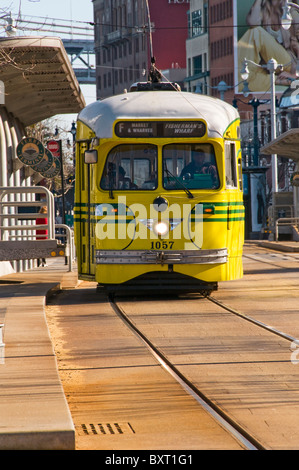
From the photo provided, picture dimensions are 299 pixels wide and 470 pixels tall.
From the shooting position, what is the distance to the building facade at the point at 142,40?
141 meters

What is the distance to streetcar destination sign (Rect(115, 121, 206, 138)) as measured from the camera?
18.8m

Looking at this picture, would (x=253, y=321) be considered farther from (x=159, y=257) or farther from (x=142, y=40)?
(x=142, y=40)

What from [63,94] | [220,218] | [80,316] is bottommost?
[80,316]

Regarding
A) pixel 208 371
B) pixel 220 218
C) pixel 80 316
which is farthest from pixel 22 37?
pixel 208 371

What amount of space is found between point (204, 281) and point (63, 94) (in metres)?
12.4

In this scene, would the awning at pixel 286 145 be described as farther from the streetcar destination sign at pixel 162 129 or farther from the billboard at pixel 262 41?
the billboard at pixel 262 41

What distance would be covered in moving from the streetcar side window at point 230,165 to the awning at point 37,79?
442 centimetres

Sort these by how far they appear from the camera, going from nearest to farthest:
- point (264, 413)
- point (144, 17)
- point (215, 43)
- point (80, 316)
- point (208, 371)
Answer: point (264, 413) < point (208, 371) < point (80, 316) < point (215, 43) < point (144, 17)

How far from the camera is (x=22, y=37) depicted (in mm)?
23453

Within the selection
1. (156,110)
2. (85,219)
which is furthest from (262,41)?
(156,110)

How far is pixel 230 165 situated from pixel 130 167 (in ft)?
5.64

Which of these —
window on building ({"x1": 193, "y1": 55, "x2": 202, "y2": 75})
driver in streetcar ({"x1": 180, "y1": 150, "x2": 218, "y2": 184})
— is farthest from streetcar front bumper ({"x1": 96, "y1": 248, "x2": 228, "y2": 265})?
window on building ({"x1": 193, "y1": 55, "x2": 202, "y2": 75})

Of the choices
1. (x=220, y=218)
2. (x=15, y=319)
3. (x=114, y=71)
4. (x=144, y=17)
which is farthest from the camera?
(x=114, y=71)
